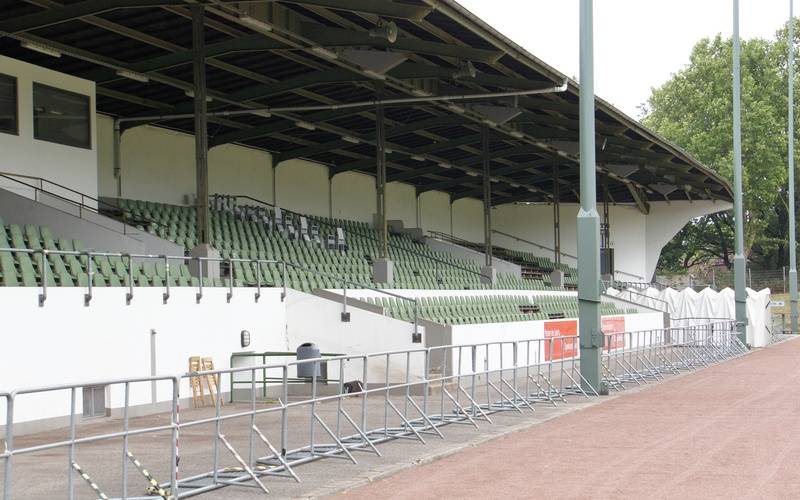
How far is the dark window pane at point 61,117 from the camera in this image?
22.3 metres

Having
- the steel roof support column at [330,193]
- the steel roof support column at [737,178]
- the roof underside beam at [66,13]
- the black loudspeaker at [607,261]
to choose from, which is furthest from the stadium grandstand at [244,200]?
the black loudspeaker at [607,261]

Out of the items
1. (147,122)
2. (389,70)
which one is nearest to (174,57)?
(389,70)

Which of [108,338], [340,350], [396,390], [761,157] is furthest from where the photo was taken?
[761,157]

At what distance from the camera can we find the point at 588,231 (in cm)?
Result: 2022

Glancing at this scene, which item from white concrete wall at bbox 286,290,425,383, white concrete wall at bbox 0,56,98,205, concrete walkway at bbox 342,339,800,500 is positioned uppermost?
white concrete wall at bbox 0,56,98,205

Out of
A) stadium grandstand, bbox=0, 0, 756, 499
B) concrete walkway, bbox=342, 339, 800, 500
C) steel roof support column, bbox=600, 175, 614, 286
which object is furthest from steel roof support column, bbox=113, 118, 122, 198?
steel roof support column, bbox=600, 175, 614, 286

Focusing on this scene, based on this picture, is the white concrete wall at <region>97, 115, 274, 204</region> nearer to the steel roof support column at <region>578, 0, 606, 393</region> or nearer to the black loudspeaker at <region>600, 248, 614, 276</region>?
the steel roof support column at <region>578, 0, 606, 393</region>

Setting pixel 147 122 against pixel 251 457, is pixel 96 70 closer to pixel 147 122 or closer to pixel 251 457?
pixel 147 122

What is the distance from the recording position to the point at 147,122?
29922 mm

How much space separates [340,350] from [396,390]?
277 inches

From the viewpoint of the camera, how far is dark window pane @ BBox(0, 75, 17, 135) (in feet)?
70.0

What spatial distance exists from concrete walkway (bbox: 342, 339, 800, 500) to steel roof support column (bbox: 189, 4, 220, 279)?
835 cm

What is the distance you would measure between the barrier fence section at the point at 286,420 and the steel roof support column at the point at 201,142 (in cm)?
269

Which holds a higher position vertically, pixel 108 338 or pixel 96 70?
pixel 96 70
